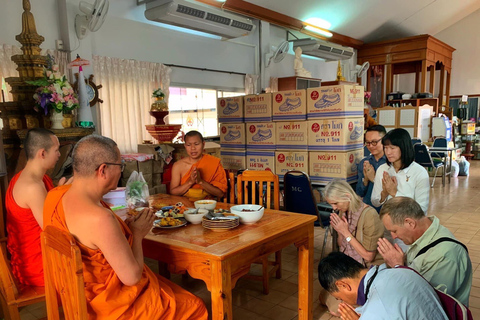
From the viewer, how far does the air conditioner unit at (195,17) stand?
182 inches

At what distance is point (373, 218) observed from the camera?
2150mm

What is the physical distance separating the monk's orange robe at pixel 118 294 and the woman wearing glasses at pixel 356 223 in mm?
1041

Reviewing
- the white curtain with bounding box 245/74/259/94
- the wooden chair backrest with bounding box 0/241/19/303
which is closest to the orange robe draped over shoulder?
the wooden chair backrest with bounding box 0/241/19/303

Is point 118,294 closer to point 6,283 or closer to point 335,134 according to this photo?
point 6,283

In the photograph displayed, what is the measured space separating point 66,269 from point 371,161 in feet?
8.57

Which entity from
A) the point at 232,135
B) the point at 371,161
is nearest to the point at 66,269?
Answer: the point at 371,161

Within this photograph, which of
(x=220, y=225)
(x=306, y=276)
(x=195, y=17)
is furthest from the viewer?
(x=195, y=17)

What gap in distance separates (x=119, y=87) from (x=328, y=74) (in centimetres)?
603

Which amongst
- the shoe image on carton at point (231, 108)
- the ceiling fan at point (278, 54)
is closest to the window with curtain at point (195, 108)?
the ceiling fan at point (278, 54)

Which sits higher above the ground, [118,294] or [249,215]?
[249,215]

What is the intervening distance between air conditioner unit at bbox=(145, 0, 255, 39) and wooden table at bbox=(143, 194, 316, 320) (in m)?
3.51

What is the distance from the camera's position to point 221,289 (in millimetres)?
1533

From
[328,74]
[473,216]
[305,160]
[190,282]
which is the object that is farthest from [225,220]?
[328,74]

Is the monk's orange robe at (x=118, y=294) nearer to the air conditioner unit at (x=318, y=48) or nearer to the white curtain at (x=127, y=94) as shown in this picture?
the white curtain at (x=127, y=94)
